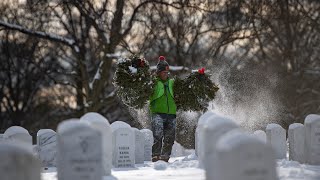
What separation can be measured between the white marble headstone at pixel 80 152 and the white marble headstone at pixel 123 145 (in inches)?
166

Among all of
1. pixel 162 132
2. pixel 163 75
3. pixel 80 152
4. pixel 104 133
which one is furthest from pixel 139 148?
pixel 80 152

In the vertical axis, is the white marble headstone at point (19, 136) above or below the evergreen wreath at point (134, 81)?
below

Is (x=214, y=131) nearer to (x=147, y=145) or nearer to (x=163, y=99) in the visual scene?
(x=163, y=99)

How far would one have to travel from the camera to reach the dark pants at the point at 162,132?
40.8 ft

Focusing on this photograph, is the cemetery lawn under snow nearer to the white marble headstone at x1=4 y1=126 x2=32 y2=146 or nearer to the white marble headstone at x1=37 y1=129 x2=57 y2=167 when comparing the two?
the white marble headstone at x1=4 y1=126 x2=32 y2=146

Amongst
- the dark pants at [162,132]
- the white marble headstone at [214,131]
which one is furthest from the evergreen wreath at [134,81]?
the white marble headstone at [214,131]

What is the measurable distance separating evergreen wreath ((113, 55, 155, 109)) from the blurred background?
24.7 feet

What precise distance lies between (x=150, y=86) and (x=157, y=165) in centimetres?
162

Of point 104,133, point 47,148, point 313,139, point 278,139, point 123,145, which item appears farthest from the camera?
point 278,139

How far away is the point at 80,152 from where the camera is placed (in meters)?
7.15

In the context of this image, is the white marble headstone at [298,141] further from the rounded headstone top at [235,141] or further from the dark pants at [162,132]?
the rounded headstone top at [235,141]

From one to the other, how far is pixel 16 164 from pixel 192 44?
2187 cm

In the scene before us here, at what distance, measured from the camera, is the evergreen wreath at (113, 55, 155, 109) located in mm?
12102

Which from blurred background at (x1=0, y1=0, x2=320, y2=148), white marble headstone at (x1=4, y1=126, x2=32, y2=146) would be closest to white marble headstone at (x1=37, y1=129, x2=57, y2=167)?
white marble headstone at (x1=4, y1=126, x2=32, y2=146)
